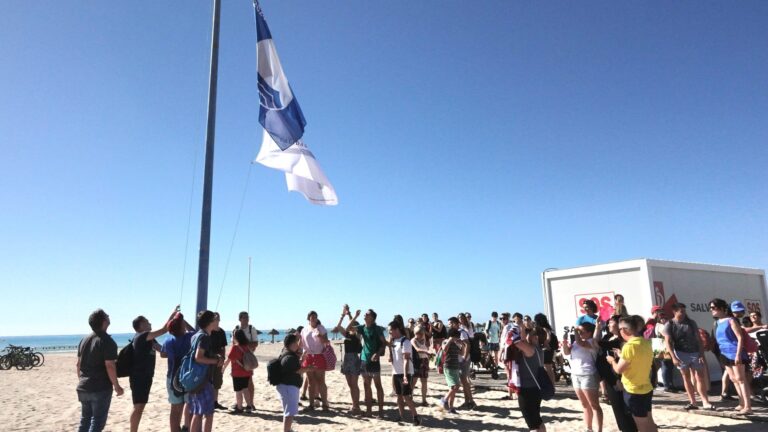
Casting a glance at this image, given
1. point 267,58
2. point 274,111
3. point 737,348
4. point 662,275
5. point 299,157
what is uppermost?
point 267,58

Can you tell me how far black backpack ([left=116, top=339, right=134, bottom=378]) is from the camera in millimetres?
5676

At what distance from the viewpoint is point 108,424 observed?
7.90 meters

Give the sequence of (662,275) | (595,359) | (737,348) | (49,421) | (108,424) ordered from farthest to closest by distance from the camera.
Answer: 1. (662,275)
2. (49,421)
3. (108,424)
4. (737,348)
5. (595,359)

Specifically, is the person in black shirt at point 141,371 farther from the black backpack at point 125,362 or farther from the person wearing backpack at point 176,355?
the person wearing backpack at point 176,355

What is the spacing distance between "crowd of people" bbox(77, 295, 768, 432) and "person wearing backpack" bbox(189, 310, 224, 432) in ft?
0.04

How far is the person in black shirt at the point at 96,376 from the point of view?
4980 millimetres

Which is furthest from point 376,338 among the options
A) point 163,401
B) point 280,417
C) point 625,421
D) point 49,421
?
point 49,421

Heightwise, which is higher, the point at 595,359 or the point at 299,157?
the point at 299,157

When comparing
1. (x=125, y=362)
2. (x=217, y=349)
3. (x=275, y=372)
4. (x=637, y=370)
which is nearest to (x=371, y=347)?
(x=275, y=372)

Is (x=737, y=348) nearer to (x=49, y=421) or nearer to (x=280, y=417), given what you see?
(x=280, y=417)

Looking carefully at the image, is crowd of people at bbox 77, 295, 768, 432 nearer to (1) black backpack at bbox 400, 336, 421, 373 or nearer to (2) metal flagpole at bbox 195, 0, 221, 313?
(1) black backpack at bbox 400, 336, 421, 373

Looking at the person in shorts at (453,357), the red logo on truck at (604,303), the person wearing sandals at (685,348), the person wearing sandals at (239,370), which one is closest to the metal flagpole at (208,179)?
the person wearing sandals at (239,370)

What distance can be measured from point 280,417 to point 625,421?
5.49 meters

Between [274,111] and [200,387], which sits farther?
[274,111]
